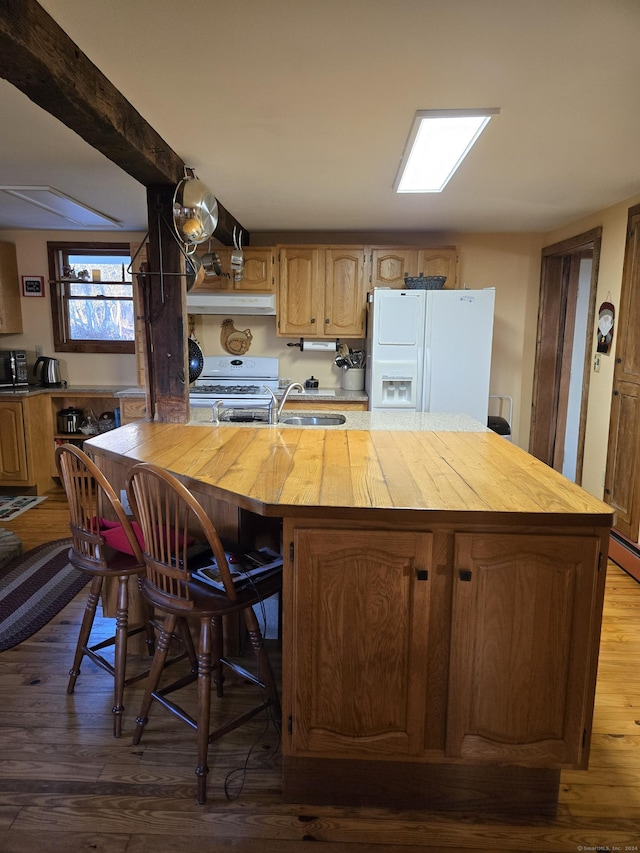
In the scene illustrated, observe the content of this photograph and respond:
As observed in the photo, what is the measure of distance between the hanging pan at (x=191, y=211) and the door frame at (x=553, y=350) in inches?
117

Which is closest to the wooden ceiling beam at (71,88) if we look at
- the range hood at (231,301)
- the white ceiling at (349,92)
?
the white ceiling at (349,92)

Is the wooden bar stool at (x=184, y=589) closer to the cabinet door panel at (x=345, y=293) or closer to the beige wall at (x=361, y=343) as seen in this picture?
the cabinet door panel at (x=345, y=293)

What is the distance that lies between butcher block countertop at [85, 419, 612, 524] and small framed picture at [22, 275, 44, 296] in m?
2.96

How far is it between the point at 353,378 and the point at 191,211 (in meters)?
2.38

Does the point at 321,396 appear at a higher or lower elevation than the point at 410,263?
lower

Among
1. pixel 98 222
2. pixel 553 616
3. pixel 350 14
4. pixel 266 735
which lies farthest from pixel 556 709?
pixel 98 222

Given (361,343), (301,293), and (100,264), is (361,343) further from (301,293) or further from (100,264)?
(100,264)

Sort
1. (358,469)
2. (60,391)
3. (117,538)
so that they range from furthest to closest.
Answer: (60,391) < (117,538) < (358,469)

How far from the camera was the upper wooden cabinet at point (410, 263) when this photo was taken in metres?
4.32

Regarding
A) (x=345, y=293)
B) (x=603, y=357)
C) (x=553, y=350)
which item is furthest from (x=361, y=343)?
(x=603, y=357)

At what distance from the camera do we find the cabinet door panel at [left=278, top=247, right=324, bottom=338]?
4.38 meters

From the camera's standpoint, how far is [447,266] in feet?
14.3

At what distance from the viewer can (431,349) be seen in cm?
403

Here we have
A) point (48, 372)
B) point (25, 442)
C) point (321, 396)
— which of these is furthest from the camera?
point (48, 372)
